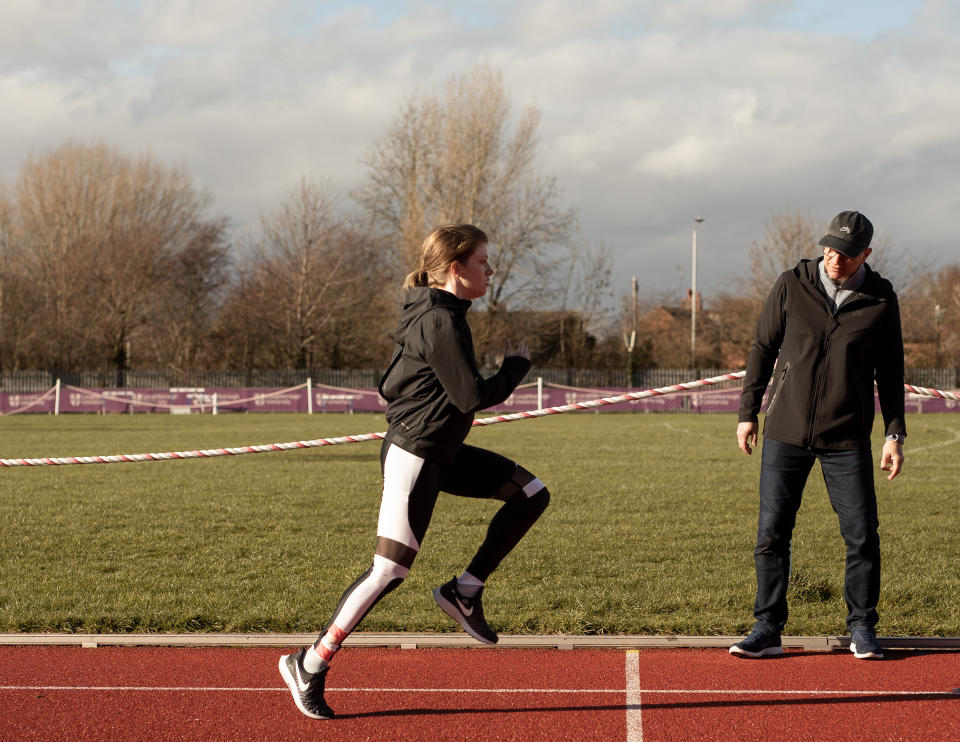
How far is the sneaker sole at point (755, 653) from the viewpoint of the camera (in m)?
5.34

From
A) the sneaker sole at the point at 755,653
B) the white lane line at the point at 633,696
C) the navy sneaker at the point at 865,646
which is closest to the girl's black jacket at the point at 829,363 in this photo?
the navy sneaker at the point at 865,646

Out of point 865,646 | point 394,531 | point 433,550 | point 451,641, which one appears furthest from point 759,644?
point 433,550

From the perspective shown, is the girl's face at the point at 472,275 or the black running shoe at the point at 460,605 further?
the black running shoe at the point at 460,605

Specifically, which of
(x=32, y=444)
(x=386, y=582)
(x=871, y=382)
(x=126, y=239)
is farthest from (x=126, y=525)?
(x=126, y=239)

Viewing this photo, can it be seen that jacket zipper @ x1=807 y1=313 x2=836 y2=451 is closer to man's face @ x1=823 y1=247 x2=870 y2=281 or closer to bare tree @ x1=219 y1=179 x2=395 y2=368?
man's face @ x1=823 y1=247 x2=870 y2=281

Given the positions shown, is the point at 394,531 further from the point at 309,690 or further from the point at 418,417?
the point at 309,690

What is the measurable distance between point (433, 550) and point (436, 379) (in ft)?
15.7

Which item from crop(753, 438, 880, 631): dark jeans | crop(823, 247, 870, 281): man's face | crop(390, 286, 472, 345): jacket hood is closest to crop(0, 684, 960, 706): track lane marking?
→ crop(753, 438, 880, 631): dark jeans

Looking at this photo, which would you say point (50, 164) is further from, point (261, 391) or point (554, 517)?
point (554, 517)

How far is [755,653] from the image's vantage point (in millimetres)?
5336

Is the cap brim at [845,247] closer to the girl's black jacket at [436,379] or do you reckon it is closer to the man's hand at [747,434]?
the man's hand at [747,434]

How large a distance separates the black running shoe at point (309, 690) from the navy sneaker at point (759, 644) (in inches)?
83.4

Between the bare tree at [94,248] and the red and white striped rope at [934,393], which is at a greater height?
the bare tree at [94,248]

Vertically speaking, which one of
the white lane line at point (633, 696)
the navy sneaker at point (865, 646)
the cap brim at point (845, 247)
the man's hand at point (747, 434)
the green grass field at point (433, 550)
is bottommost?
the green grass field at point (433, 550)
